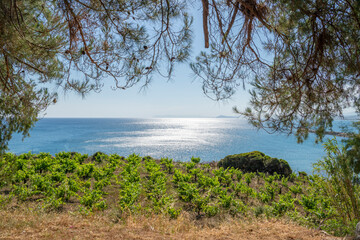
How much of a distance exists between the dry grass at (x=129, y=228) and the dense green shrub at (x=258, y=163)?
15.0 ft

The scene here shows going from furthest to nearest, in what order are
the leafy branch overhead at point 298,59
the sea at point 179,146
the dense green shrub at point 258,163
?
the sea at point 179,146 → the dense green shrub at point 258,163 → the leafy branch overhead at point 298,59

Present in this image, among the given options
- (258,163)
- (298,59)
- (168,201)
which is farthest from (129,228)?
(258,163)

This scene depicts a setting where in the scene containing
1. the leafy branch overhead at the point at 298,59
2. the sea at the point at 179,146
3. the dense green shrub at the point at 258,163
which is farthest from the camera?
the sea at the point at 179,146

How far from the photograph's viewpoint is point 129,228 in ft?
9.83

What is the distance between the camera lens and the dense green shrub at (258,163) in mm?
7676

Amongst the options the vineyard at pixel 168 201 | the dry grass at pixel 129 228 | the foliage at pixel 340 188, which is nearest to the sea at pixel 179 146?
the foliage at pixel 340 188

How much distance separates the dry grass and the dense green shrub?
15.0ft

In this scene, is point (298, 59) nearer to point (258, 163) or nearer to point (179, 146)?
point (258, 163)

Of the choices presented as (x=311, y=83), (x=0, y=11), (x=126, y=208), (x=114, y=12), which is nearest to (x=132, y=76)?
(x=114, y=12)

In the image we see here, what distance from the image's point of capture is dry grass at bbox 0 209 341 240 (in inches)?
106

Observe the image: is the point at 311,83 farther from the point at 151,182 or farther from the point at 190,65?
the point at 151,182

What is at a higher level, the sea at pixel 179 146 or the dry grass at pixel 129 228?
the dry grass at pixel 129 228

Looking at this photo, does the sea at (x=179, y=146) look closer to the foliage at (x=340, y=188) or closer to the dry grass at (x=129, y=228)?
the foliage at (x=340, y=188)

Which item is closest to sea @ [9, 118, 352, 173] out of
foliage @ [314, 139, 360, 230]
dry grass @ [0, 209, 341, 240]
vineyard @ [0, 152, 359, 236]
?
foliage @ [314, 139, 360, 230]
